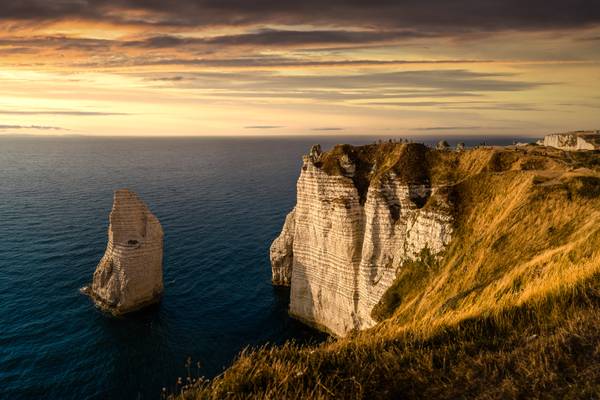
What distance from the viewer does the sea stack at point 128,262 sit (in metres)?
58.4

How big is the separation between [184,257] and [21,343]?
31.6m

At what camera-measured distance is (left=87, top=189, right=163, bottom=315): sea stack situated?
192ft

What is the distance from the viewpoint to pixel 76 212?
356ft

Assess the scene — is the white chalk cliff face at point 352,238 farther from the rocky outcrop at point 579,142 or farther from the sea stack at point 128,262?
the rocky outcrop at point 579,142

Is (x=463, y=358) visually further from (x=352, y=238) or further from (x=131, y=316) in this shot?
(x=131, y=316)

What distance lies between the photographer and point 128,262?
194 feet

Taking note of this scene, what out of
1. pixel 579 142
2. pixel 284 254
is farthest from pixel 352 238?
pixel 579 142

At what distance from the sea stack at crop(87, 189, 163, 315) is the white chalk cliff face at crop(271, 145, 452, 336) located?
21976 millimetres

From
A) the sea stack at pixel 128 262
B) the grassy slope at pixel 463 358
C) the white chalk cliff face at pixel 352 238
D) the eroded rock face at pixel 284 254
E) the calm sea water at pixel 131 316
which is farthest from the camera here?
the eroded rock face at pixel 284 254

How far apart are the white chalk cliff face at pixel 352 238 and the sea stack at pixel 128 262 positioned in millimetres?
21976

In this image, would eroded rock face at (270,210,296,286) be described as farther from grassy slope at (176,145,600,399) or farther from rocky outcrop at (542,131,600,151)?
rocky outcrop at (542,131,600,151)

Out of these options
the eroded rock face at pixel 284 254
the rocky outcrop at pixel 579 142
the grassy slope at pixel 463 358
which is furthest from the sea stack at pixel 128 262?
the rocky outcrop at pixel 579 142

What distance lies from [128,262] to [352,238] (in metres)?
33.2

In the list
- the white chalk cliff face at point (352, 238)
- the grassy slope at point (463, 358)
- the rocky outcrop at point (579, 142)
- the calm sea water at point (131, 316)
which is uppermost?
the rocky outcrop at point (579, 142)
